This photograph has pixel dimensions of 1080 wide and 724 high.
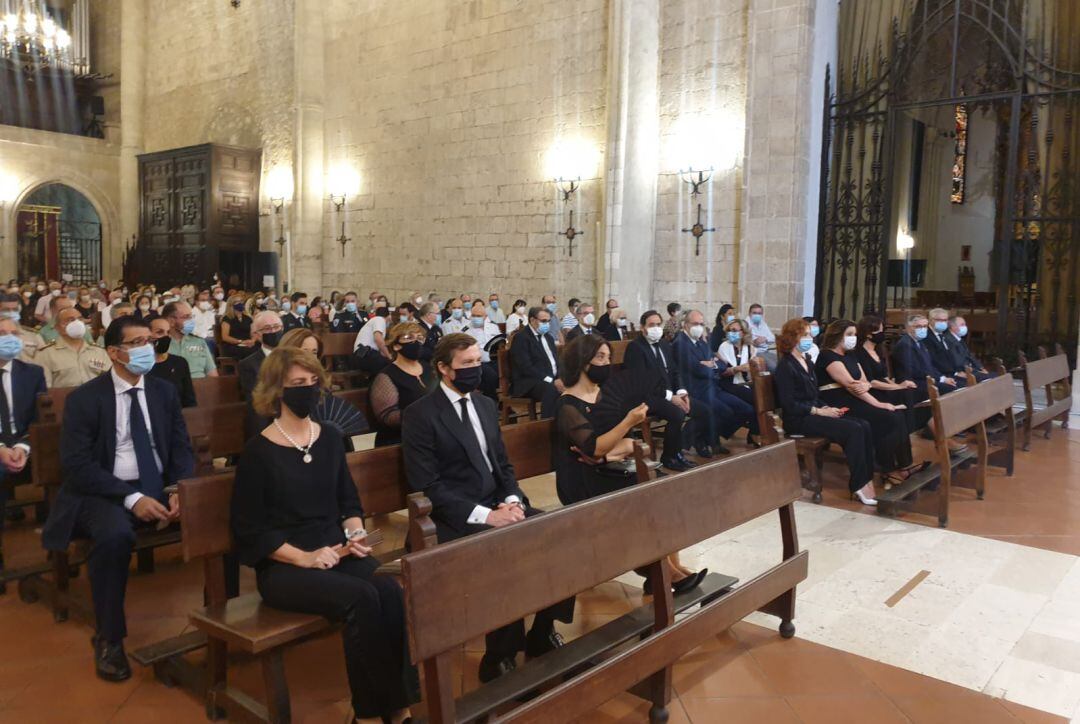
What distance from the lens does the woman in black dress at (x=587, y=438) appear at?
146 inches

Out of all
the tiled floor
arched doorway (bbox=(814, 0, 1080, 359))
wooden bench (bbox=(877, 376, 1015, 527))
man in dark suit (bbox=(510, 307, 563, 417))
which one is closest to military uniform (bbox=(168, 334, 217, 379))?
the tiled floor

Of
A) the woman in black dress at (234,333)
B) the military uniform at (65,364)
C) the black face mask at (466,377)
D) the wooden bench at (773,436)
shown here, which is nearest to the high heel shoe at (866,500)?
the wooden bench at (773,436)

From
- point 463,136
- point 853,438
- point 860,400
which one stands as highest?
point 463,136

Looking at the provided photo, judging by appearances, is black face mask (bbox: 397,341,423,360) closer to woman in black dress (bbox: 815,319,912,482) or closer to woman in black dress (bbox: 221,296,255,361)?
woman in black dress (bbox: 815,319,912,482)

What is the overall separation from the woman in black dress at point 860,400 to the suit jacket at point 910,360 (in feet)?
2.49

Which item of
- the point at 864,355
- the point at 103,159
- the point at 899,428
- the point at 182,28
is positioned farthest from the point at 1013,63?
the point at 103,159

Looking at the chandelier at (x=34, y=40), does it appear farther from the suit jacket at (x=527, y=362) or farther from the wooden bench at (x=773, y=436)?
the wooden bench at (x=773, y=436)

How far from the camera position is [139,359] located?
11.2 ft

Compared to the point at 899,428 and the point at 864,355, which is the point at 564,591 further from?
the point at 864,355

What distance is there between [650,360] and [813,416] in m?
1.43

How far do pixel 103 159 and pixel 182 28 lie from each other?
4.03 m

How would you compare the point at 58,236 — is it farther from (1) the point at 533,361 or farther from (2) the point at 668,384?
(2) the point at 668,384

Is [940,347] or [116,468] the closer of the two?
[116,468]

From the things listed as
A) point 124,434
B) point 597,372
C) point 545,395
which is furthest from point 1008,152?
point 124,434
